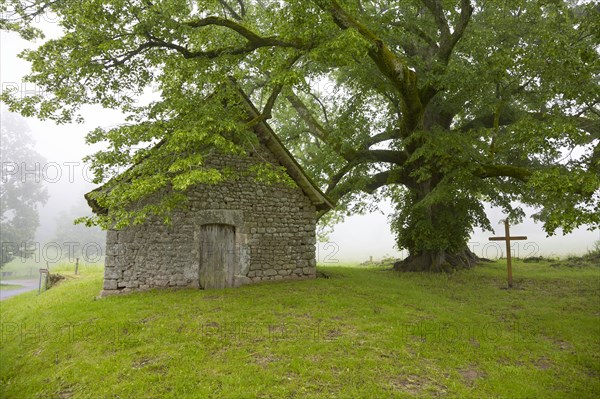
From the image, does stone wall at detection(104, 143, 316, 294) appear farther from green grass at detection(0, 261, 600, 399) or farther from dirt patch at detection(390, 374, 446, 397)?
dirt patch at detection(390, 374, 446, 397)

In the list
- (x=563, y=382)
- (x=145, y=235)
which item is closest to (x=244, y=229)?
(x=145, y=235)

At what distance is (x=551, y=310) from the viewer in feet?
33.4

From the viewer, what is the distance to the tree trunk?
53.6ft

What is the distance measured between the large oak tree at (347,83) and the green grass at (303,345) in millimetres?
2585

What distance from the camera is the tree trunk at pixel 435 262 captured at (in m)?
16.3

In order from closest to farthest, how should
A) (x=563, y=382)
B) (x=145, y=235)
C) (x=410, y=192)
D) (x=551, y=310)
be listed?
1. (x=563, y=382)
2. (x=551, y=310)
3. (x=145, y=235)
4. (x=410, y=192)

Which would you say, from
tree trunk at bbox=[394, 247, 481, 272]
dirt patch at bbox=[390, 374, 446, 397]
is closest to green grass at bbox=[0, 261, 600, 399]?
dirt patch at bbox=[390, 374, 446, 397]

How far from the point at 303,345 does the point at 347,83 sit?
11195 mm

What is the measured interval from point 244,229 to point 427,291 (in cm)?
638

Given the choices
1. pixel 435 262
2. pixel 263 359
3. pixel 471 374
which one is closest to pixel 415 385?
pixel 471 374

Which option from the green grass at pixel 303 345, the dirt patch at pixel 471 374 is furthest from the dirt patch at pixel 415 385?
the dirt patch at pixel 471 374

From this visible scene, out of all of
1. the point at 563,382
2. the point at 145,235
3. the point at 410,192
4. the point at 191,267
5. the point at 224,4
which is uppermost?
the point at 224,4

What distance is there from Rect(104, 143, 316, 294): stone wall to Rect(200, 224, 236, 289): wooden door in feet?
0.65

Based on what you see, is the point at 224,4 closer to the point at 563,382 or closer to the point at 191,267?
the point at 191,267
